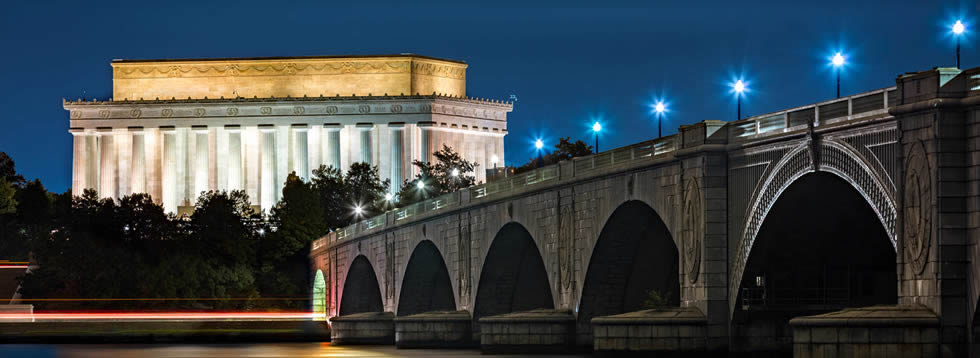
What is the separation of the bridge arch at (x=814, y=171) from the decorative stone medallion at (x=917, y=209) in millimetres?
777

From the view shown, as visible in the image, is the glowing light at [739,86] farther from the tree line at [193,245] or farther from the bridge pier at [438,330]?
the tree line at [193,245]

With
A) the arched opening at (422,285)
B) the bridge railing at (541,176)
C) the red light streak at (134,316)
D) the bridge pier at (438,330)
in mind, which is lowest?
the red light streak at (134,316)

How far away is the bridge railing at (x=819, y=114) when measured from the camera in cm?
4072

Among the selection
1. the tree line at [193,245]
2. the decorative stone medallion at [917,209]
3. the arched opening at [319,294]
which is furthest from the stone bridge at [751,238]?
the arched opening at [319,294]

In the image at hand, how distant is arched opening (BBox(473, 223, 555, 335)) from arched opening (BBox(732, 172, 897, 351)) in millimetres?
26466

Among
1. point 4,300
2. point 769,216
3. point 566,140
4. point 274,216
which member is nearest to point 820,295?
point 769,216

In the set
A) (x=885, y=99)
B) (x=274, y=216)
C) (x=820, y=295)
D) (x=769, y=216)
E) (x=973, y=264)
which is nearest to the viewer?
(x=973, y=264)

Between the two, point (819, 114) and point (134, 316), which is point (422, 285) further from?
point (819, 114)

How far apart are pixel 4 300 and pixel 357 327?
50.6 metres

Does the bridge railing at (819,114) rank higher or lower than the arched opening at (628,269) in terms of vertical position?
higher

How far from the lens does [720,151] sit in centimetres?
5144

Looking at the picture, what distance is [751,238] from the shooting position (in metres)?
49.2

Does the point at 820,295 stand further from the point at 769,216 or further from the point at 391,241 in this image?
the point at 391,241

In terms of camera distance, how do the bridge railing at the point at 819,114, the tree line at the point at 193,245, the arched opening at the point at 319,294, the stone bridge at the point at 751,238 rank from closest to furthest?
the stone bridge at the point at 751,238 < the bridge railing at the point at 819,114 < the tree line at the point at 193,245 < the arched opening at the point at 319,294
